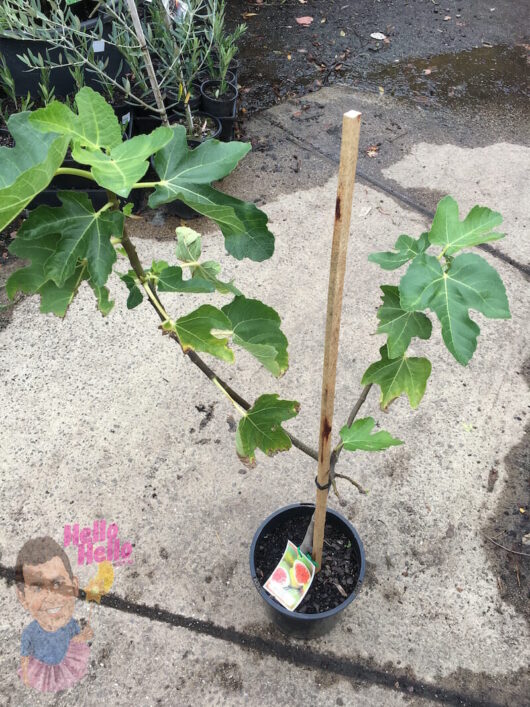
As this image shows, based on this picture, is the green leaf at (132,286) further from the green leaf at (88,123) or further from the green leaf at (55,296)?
the green leaf at (88,123)

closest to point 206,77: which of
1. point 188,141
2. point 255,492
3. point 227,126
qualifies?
point 227,126

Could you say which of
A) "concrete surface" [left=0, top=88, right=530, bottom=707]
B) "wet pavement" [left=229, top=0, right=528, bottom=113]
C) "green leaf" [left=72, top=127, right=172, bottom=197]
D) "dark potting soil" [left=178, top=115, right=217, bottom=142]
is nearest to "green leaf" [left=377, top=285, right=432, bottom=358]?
"green leaf" [left=72, top=127, right=172, bottom=197]

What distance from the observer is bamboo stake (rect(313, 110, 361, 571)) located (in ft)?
3.34

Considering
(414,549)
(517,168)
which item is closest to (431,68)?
(517,168)

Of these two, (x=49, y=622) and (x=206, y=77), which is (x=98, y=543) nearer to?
(x=49, y=622)

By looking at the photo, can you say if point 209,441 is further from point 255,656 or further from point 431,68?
point 431,68

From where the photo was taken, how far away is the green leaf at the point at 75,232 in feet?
3.62

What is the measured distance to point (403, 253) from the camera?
4.43ft

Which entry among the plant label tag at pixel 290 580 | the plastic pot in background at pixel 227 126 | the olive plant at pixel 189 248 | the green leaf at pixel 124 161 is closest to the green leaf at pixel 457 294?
the olive plant at pixel 189 248

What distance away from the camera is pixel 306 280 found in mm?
3090

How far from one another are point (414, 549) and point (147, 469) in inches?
40.5

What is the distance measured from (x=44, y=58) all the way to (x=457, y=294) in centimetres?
359

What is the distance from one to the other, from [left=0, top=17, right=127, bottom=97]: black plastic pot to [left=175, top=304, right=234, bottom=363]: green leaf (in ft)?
9.87

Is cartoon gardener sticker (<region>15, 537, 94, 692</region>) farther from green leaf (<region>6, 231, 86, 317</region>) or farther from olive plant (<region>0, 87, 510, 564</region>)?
green leaf (<region>6, 231, 86, 317</region>)
